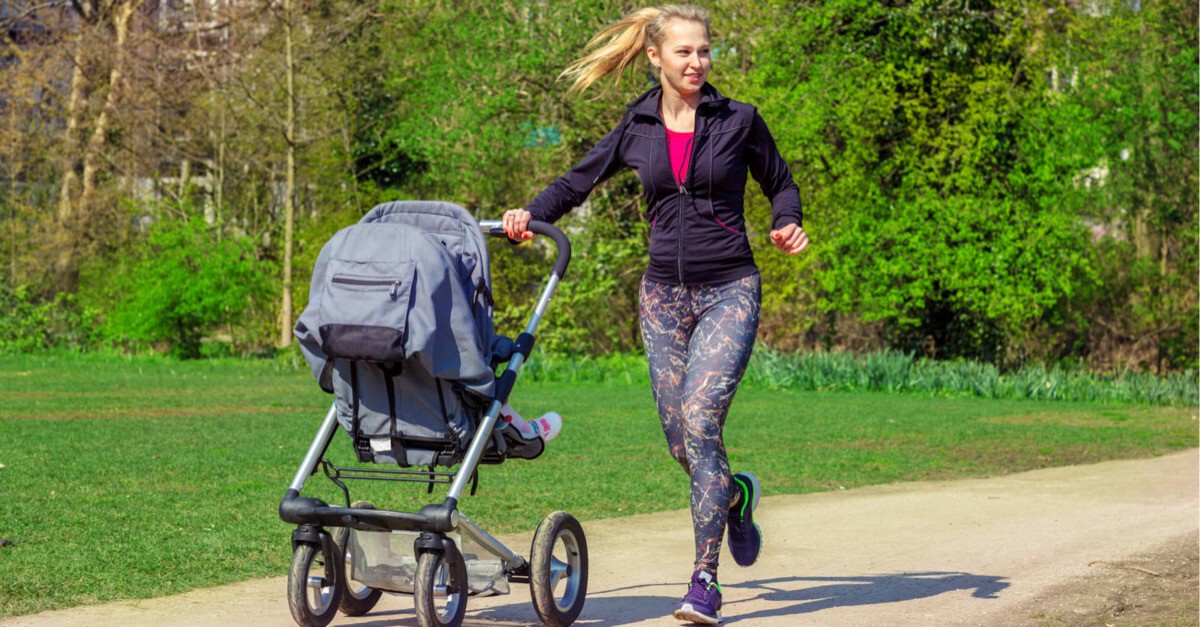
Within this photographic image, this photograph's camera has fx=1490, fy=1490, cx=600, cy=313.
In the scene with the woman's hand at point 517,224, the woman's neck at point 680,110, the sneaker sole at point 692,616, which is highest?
the woman's neck at point 680,110

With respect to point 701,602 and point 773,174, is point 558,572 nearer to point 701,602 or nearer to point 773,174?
point 701,602

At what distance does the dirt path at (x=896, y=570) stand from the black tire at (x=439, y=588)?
530 millimetres

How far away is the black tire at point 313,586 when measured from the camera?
482 cm

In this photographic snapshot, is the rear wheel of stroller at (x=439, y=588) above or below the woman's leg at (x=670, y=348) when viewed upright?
below

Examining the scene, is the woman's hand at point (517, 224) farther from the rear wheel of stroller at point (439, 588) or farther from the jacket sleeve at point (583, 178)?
the rear wheel of stroller at point (439, 588)

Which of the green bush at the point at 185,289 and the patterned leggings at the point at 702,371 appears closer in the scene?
the patterned leggings at the point at 702,371

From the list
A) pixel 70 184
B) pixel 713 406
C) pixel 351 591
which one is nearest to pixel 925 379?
pixel 713 406

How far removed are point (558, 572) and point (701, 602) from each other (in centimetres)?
52

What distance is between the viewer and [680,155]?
5.61m

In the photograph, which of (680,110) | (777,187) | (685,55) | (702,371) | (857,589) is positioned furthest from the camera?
(857,589)

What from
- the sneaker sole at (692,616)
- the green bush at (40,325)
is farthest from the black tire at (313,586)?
the green bush at (40,325)

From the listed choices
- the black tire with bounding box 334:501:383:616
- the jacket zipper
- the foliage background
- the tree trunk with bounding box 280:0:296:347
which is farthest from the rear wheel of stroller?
the tree trunk with bounding box 280:0:296:347

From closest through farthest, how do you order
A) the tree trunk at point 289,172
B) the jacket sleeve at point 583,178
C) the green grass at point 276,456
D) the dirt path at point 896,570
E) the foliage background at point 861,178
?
the dirt path at point 896,570, the jacket sleeve at point 583,178, the green grass at point 276,456, the foliage background at point 861,178, the tree trunk at point 289,172

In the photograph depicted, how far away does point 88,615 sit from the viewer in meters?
5.29
